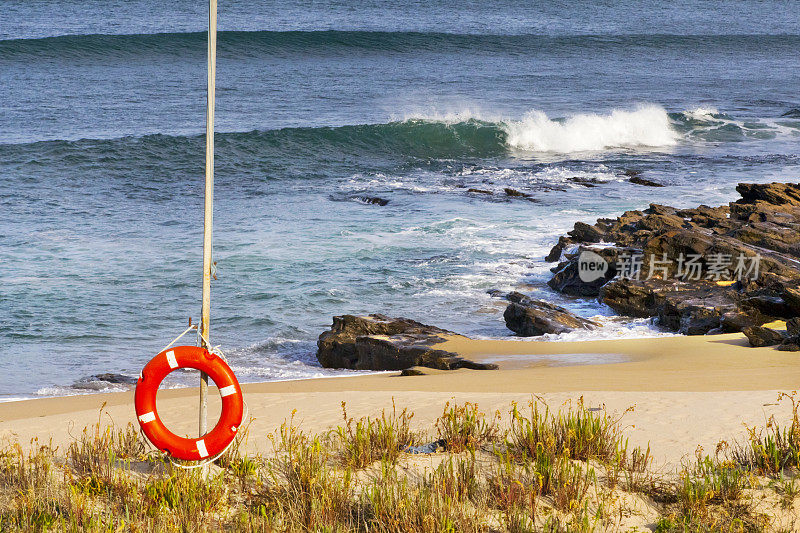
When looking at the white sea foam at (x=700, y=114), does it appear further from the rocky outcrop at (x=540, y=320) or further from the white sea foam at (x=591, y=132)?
the rocky outcrop at (x=540, y=320)

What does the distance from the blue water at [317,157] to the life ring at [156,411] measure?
492 cm

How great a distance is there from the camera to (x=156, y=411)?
5137mm

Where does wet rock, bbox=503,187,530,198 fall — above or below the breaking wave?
below

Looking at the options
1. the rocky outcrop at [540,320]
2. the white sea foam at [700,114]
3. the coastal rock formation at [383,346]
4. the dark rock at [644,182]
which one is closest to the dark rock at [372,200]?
the dark rock at [644,182]

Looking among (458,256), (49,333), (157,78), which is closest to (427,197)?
(458,256)

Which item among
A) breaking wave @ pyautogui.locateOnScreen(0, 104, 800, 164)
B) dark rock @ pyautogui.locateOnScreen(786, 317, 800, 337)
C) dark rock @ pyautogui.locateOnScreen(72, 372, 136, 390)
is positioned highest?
breaking wave @ pyautogui.locateOnScreen(0, 104, 800, 164)

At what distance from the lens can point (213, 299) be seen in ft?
44.2

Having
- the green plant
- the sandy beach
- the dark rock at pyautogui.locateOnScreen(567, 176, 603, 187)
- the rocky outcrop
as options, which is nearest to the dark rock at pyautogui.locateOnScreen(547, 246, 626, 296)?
the rocky outcrop

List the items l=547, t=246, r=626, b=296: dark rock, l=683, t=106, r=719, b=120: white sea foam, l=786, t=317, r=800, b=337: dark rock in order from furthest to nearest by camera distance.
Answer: l=683, t=106, r=719, b=120: white sea foam < l=547, t=246, r=626, b=296: dark rock < l=786, t=317, r=800, b=337: dark rock

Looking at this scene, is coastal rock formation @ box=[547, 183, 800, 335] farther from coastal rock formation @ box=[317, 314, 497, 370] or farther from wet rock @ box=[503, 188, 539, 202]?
wet rock @ box=[503, 188, 539, 202]

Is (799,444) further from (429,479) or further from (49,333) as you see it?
(49,333)

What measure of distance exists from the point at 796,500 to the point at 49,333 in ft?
32.5

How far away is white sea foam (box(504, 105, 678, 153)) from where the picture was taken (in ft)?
101

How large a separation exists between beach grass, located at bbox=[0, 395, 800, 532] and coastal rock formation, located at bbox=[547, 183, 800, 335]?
5.38 metres
